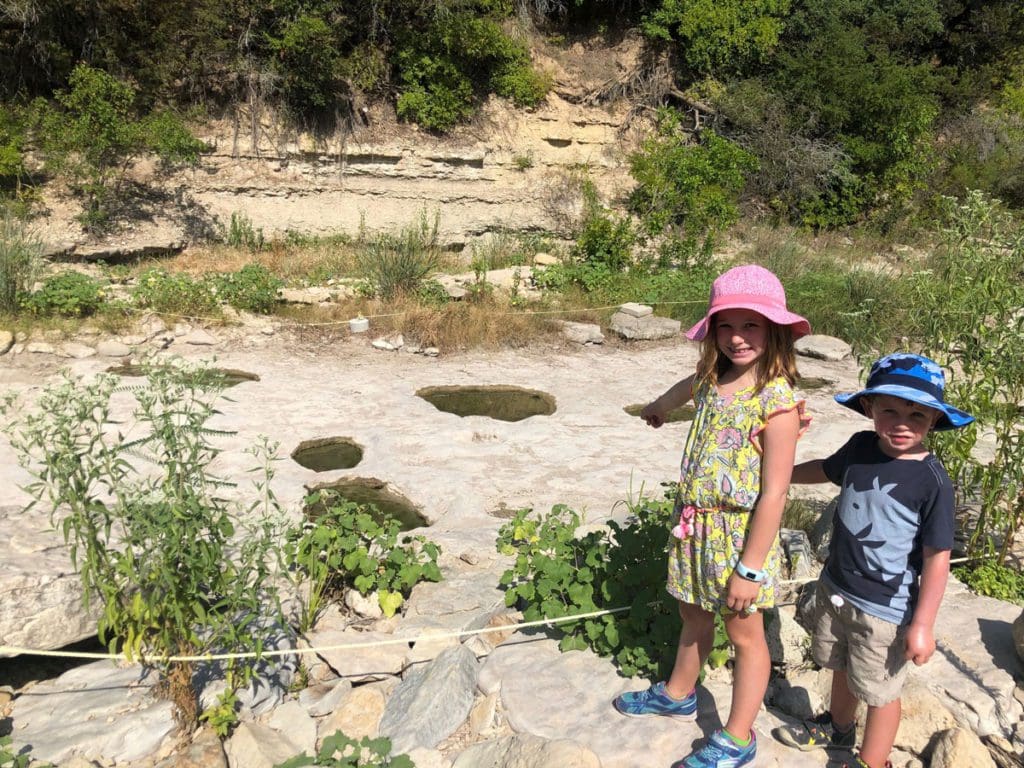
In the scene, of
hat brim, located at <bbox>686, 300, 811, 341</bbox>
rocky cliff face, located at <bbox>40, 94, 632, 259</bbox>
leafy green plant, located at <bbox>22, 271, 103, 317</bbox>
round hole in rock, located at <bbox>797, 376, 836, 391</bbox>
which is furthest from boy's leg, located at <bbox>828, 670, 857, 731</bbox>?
rocky cliff face, located at <bbox>40, 94, 632, 259</bbox>

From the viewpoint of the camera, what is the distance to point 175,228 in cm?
1176

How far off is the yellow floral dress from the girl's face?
99 millimetres

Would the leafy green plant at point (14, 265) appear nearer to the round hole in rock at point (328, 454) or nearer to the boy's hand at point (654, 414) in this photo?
the round hole in rock at point (328, 454)

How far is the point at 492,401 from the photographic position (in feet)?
→ 22.9

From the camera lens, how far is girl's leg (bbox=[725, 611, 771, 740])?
2.24 m

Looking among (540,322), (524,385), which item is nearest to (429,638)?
(524,385)

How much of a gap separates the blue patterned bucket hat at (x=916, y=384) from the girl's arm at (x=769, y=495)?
1.07 ft

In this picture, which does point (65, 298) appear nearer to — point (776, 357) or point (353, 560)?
point (353, 560)

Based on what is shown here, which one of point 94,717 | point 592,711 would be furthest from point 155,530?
point 592,711

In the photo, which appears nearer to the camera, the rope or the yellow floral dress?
the yellow floral dress

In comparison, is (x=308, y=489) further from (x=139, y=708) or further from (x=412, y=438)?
→ (x=139, y=708)

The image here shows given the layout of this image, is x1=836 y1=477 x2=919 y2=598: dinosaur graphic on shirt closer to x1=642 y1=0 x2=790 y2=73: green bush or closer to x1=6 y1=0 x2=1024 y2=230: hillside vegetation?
x1=6 y1=0 x2=1024 y2=230: hillside vegetation

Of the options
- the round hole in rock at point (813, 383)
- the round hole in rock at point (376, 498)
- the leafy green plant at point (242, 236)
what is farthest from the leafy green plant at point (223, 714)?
the leafy green plant at point (242, 236)

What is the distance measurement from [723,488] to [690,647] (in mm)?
597
